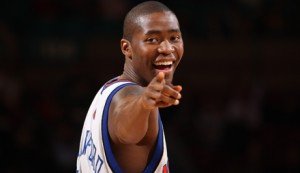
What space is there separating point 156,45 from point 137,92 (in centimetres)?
35

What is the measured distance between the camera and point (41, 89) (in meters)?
9.46

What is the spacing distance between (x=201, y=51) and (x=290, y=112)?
175 cm

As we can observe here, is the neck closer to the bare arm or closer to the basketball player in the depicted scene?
the basketball player

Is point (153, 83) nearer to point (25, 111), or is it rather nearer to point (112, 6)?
point (25, 111)

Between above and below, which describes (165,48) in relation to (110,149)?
above

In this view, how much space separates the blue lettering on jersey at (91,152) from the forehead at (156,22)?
0.64 m

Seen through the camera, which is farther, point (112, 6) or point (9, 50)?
point (112, 6)

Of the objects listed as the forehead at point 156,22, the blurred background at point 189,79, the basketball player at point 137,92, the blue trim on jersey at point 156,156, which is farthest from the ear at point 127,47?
the blurred background at point 189,79

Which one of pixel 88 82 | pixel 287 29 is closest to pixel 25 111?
pixel 88 82

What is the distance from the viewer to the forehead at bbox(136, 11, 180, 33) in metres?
3.38

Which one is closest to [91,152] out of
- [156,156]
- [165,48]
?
[156,156]

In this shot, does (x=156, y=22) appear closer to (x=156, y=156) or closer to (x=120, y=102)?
(x=120, y=102)

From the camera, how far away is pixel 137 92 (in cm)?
312

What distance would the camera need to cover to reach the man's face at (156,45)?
11.0 ft
